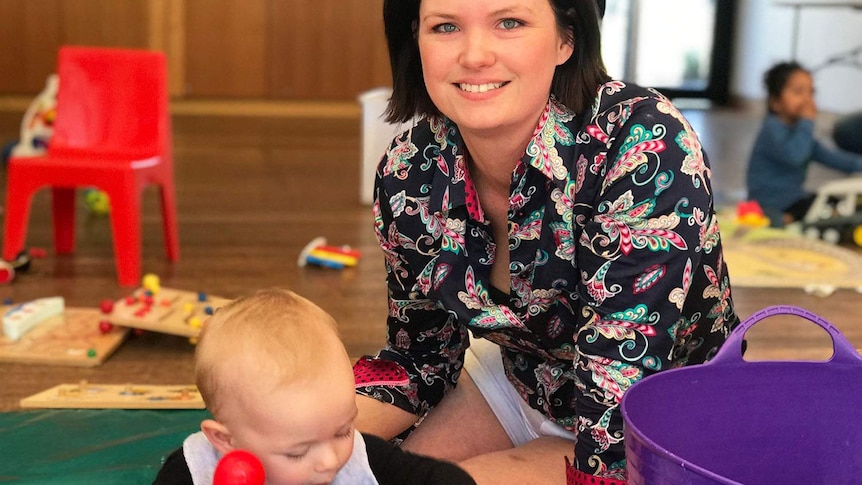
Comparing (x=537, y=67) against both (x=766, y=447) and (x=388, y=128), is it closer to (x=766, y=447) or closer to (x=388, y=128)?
(x=766, y=447)

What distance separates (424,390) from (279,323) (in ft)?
1.69

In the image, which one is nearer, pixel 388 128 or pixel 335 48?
pixel 388 128

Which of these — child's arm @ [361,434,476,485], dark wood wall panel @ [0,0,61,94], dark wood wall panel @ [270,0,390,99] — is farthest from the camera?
dark wood wall panel @ [270,0,390,99]

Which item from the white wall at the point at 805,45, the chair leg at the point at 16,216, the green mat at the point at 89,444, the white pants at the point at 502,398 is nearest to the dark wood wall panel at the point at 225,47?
the white wall at the point at 805,45

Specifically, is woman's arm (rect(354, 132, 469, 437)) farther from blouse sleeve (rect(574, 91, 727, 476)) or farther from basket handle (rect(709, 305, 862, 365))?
basket handle (rect(709, 305, 862, 365))

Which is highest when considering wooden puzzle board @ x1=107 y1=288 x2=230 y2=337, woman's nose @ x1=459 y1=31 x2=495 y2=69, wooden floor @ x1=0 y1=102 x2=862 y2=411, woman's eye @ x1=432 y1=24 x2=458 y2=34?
woman's eye @ x1=432 y1=24 x2=458 y2=34

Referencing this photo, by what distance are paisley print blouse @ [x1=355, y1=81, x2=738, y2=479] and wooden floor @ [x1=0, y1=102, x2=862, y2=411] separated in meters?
0.73

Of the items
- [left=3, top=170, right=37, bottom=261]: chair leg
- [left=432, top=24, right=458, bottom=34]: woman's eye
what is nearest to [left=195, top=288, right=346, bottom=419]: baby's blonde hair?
[left=432, top=24, right=458, bottom=34]: woman's eye

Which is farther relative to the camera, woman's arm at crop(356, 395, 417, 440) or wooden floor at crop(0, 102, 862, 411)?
wooden floor at crop(0, 102, 862, 411)

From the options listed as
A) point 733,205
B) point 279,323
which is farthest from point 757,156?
point 279,323

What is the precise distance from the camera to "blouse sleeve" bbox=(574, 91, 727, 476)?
3.89 ft

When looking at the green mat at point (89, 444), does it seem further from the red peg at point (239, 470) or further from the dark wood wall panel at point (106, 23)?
the dark wood wall panel at point (106, 23)

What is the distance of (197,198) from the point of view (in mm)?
3932

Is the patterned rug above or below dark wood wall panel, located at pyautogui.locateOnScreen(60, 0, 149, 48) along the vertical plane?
below
